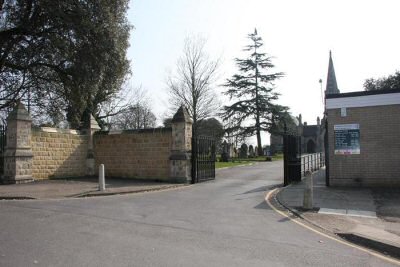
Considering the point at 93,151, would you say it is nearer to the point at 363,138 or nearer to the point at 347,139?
the point at 347,139

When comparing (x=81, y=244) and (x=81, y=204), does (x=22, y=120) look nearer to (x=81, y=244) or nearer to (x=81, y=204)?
(x=81, y=204)

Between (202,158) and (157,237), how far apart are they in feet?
40.6

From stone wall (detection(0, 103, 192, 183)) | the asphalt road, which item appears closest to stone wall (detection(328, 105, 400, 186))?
the asphalt road

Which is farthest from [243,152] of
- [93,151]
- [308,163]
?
[93,151]

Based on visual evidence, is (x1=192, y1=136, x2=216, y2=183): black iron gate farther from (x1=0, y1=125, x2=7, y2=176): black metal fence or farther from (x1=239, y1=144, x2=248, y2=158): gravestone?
(x1=239, y1=144, x2=248, y2=158): gravestone

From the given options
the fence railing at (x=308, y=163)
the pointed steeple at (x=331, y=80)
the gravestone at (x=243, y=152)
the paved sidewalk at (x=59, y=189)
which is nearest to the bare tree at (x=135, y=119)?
the gravestone at (x=243, y=152)

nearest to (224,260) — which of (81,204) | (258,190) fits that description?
(81,204)

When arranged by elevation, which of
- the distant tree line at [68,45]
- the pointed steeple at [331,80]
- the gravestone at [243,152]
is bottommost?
the gravestone at [243,152]

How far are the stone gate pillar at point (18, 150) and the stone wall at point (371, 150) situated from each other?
1287cm

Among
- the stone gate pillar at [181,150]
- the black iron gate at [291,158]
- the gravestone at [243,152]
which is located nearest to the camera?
the black iron gate at [291,158]

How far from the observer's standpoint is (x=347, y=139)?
1686 centimetres

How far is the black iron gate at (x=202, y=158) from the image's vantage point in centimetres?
1938

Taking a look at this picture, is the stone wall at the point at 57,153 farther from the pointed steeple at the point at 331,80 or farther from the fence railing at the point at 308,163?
the pointed steeple at the point at 331,80

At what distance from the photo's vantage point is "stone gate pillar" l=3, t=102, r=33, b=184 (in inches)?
687
